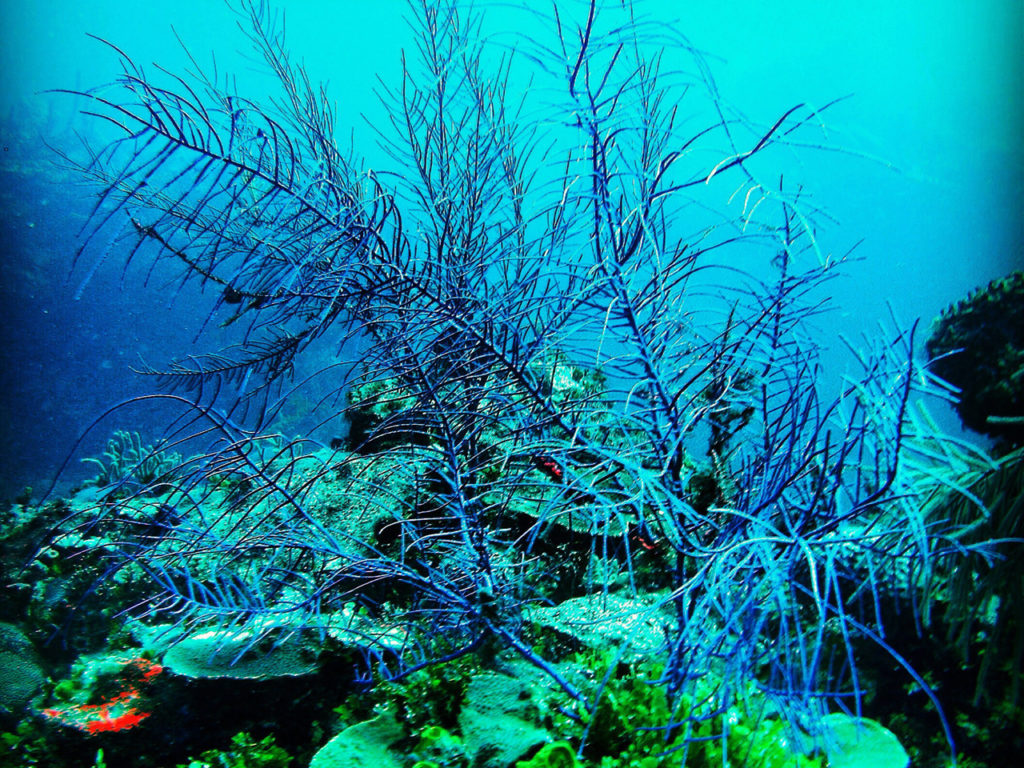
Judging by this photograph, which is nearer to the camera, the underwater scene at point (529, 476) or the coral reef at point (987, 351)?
the underwater scene at point (529, 476)

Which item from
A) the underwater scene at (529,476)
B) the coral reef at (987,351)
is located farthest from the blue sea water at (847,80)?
the underwater scene at (529,476)

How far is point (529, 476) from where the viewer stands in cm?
222

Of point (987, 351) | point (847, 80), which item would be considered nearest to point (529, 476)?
point (987, 351)

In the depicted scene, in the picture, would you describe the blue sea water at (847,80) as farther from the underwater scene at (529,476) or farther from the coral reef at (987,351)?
the underwater scene at (529,476)

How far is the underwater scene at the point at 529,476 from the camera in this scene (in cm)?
141

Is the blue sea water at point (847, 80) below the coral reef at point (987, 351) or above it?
above

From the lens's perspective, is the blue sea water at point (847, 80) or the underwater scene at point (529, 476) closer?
the underwater scene at point (529, 476)

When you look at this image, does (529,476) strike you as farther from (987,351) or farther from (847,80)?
(847,80)

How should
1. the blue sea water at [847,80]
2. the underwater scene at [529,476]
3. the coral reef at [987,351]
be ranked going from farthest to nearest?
the blue sea water at [847,80] < the coral reef at [987,351] < the underwater scene at [529,476]

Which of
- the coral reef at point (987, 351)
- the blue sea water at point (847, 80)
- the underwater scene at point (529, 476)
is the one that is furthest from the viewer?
the blue sea water at point (847, 80)

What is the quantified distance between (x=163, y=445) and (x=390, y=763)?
1456 mm

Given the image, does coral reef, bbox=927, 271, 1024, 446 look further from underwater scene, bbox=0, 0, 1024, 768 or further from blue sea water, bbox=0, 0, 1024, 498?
blue sea water, bbox=0, 0, 1024, 498

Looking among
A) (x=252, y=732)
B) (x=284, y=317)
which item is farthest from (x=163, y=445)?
(x=252, y=732)

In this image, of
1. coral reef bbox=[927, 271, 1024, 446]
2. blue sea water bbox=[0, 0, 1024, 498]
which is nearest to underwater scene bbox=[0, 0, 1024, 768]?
coral reef bbox=[927, 271, 1024, 446]
